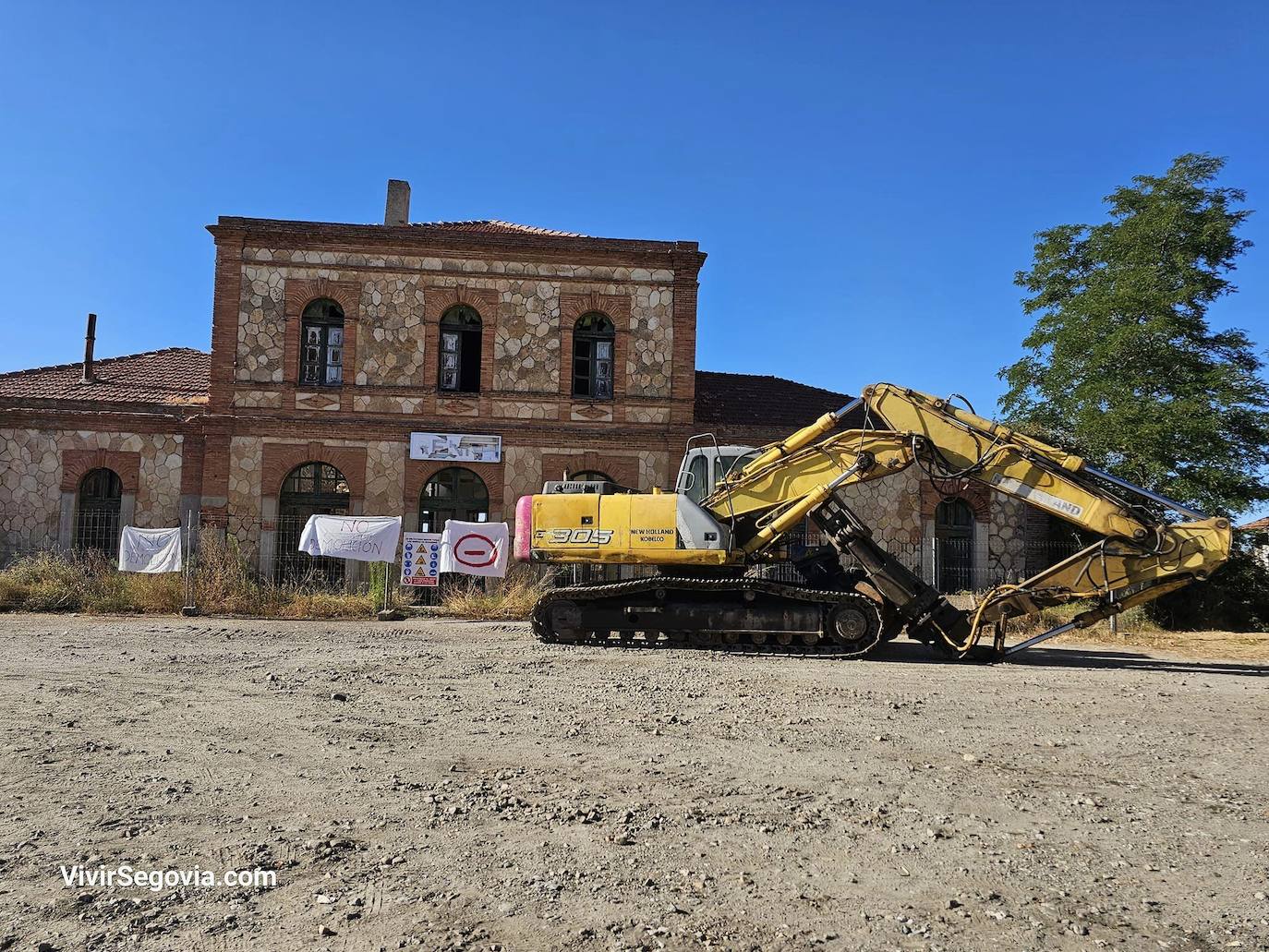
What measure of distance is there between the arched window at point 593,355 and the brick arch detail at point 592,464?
156 centimetres

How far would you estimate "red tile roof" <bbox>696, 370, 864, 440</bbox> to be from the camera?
22.9m

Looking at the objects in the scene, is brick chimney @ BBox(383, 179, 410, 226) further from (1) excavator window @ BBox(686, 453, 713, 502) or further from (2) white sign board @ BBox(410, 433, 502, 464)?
(1) excavator window @ BBox(686, 453, 713, 502)

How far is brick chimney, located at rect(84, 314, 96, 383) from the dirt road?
15.9 meters

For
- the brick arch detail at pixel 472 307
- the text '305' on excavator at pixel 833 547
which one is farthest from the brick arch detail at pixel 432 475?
the text '305' on excavator at pixel 833 547

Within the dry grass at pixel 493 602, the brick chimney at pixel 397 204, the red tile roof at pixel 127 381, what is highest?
the brick chimney at pixel 397 204

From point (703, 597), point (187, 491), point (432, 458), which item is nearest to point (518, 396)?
point (432, 458)

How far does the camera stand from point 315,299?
71.1 ft

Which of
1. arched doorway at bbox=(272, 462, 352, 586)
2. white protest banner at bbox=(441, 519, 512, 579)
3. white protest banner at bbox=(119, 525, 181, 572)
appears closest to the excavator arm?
white protest banner at bbox=(441, 519, 512, 579)

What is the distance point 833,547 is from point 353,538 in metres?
9.53

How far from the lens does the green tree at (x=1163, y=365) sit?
20.9 meters

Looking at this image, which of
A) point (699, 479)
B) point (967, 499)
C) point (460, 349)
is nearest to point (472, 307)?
point (460, 349)

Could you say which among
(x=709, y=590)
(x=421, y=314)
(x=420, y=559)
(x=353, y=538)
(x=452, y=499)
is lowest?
(x=709, y=590)

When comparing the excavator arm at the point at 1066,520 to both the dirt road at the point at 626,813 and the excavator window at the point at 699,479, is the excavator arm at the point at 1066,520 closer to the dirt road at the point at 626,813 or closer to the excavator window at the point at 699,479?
the dirt road at the point at 626,813

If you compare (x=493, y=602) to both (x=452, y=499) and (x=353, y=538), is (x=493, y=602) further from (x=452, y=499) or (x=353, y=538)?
(x=452, y=499)
